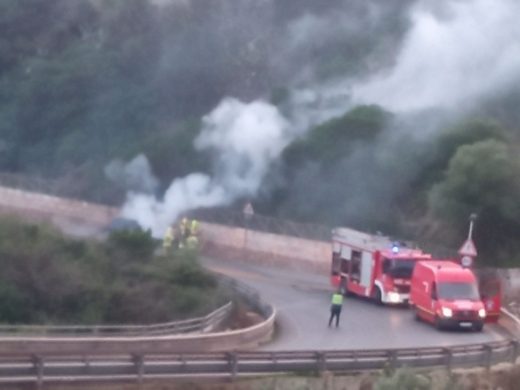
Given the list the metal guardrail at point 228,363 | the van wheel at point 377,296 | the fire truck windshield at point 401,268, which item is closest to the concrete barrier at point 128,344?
the metal guardrail at point 228,363

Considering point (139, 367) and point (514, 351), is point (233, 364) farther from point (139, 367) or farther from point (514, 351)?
point (514, 351)

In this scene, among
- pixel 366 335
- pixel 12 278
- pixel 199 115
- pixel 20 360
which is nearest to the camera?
pixel 20 360

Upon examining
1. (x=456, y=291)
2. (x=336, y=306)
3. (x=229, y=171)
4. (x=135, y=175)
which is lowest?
(x=336, y=306)

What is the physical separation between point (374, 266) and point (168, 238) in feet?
47.9

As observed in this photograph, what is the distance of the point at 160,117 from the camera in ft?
273

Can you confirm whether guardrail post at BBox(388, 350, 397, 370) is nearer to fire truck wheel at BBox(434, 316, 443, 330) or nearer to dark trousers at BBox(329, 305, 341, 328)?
dark trousers at BBox(329, 305, 341, 328)

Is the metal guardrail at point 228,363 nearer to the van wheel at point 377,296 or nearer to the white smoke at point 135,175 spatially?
the van wheel at point 377,296

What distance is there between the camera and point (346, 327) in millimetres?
42344

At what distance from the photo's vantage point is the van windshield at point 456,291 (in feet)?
137

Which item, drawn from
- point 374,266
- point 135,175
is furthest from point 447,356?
point 135,175

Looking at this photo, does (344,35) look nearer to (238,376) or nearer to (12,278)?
(12,278)

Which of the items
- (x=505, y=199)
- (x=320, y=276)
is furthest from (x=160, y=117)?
(x=505, y=199)

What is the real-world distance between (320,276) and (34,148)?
105 ft

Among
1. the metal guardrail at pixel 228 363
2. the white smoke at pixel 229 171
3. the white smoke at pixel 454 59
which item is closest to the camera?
the metal guardrail at pixel 228 363
